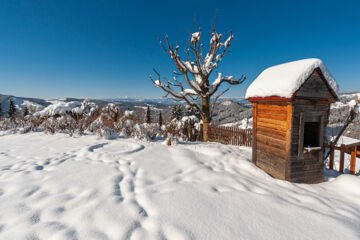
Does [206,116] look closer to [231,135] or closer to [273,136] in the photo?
[231,135]

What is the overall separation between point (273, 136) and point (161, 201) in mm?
3760

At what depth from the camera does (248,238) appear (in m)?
1.94

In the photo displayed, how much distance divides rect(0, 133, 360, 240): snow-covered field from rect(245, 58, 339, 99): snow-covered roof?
217cm

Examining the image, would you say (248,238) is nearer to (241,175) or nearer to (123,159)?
(241,175)

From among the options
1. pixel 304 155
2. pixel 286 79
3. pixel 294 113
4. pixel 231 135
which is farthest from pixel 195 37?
pixel 304 155

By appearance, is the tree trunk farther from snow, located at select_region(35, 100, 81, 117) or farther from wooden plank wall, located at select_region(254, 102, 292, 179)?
snow, located at select_region(35, 100, 81, 117)

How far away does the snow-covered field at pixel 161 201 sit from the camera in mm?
2000

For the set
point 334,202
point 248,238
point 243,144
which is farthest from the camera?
point 243,144

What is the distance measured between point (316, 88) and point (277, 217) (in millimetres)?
3777

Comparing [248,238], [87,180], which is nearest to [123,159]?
[87,180]

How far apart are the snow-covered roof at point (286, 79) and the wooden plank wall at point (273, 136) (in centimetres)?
43

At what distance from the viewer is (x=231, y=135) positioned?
30.1 ft

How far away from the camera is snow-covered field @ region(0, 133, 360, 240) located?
6.56ft

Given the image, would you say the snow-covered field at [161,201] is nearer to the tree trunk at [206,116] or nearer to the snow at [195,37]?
the tree trunk at [206,116]
